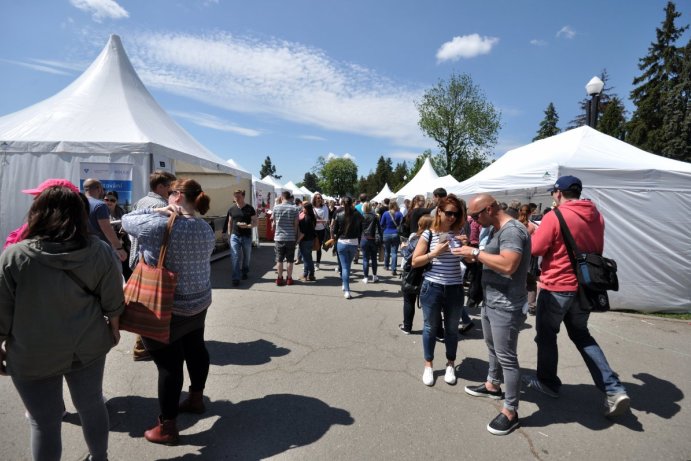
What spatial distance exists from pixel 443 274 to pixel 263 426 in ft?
6.61

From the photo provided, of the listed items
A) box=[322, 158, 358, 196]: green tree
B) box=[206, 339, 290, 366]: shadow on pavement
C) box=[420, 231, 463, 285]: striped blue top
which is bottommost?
box=[206, 339, 290, 366]: shadow on pavement

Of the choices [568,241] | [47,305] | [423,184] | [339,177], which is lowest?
[47,305]

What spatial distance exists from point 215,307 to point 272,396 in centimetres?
309

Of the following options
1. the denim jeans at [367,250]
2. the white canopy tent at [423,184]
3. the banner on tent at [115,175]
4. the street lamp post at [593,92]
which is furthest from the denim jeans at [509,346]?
the white canopy tent at [423,184]

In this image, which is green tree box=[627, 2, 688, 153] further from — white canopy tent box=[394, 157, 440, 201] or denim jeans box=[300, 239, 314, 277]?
denim jeans box=[300, 239, 314, 277]

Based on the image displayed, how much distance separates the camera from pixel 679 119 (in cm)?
2577

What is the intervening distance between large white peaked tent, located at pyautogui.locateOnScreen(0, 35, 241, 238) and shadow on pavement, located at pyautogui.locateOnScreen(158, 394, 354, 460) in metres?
5.43

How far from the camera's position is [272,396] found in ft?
10.5

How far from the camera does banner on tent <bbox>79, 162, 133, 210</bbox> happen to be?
683cm

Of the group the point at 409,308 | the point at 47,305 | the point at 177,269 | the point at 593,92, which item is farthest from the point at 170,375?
the point at 593,92

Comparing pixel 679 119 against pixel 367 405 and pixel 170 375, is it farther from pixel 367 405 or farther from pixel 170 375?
pixel 170 375

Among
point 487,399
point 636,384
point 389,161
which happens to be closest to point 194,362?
point 487,399

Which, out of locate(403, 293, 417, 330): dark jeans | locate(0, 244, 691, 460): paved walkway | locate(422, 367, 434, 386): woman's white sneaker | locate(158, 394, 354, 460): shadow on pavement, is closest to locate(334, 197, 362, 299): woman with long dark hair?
locate(0, 244, 691, 460): paved walkway

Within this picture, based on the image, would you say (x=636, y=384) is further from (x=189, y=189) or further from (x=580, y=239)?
(x=189, y=189)
